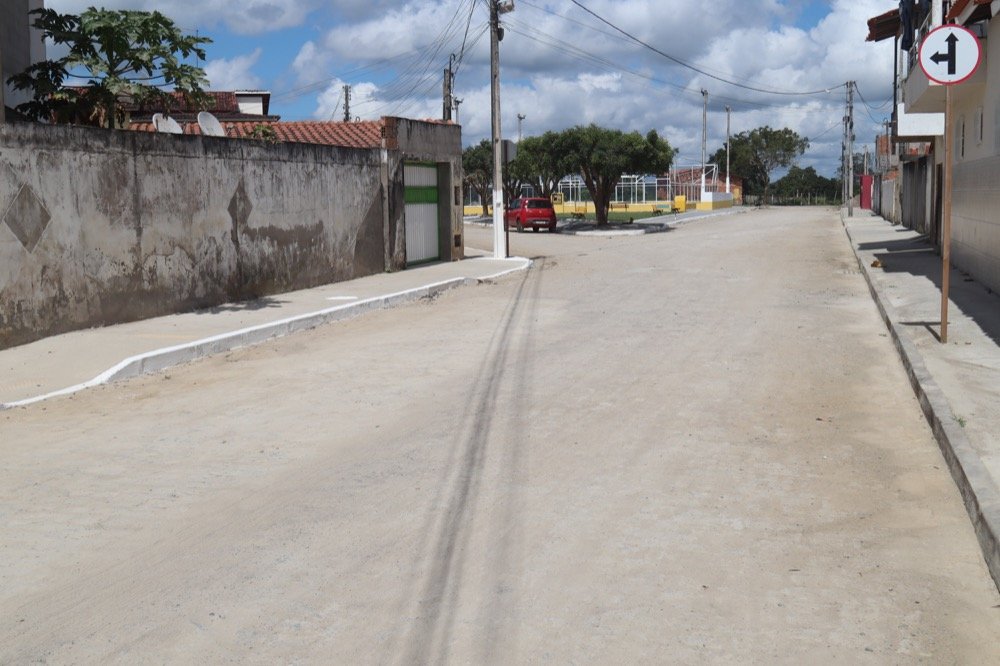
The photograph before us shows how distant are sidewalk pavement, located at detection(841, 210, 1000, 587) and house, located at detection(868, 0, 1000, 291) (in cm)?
58

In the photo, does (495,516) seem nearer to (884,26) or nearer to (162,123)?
(162,123)

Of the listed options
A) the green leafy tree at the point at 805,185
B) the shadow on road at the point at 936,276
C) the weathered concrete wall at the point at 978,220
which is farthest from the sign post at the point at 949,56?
the green leafy tree at the point at 805,185

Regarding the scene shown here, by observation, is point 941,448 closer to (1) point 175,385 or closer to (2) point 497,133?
(1) point 175,385

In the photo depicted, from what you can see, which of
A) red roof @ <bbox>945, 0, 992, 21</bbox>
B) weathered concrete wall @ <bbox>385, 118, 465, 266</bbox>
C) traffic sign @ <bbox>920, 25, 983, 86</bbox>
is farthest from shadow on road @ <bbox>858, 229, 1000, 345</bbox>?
weathered concrete wall @ <bbox>385, 118, 465, 266</bbox>

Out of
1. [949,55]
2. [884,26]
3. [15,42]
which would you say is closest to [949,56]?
[949,55]

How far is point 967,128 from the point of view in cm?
1872

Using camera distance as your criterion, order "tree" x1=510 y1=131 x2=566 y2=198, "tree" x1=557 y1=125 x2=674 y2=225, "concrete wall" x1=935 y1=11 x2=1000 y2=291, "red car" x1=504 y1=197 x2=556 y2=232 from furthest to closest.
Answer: "tree" x1=510 y1=131 x2=566 y2=198
"tree" x1=557 y1=125 x2=674 y2=225
"red car" x1=504 y1=197 x2=556 y2=232
"concrete wall" x1=935 y1=11 x2=1000 y2=291

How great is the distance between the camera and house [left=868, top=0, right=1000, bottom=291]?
1491cm

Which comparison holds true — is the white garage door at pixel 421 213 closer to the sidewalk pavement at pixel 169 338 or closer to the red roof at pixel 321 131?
the red roof at pixel 321 131

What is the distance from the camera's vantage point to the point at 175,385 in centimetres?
991

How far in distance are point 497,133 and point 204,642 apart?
23.2 metres

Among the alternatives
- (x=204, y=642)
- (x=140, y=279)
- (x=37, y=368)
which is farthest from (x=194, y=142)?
(x=204, y=642)

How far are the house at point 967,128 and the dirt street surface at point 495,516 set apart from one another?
565cm

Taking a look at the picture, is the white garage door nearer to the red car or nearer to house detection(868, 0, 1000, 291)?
house detection(868, 0, 1000, 291)
